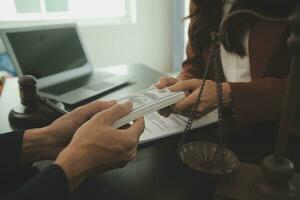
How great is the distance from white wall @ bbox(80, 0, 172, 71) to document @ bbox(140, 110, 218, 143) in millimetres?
2032

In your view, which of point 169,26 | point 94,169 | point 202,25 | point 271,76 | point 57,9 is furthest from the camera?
point 169,26

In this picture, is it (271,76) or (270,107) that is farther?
(271,76)

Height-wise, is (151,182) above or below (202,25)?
below

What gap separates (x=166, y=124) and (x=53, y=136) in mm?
296

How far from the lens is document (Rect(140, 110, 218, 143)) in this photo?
2.62 feet

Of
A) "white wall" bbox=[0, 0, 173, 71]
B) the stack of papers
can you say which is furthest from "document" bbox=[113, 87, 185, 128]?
"white wall" bbox=[0, 0, 173, 71]

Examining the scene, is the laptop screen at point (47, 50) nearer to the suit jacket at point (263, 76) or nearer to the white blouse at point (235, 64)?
the suit jacket at point (263, 76)

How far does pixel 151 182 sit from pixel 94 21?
2387mm

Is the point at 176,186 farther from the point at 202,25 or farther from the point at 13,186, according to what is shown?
the point at 202,25

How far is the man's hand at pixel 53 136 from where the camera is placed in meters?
0.72

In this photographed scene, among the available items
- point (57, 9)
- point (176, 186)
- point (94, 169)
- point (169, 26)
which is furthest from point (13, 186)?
point (169, 26)

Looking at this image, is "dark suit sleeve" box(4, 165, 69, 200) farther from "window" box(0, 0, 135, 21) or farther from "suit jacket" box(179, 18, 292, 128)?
"window" box(0, 0, 135, 21)

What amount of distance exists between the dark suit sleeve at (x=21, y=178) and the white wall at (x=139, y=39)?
84.9 inches

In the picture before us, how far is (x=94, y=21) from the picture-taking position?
281cm
